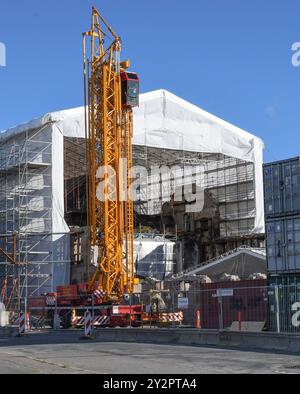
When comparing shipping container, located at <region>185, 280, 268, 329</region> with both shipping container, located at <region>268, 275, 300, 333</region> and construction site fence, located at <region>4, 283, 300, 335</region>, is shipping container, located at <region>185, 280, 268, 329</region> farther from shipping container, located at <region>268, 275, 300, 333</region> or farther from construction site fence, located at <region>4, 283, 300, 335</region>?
shipping container, located at <region>268, 275, 300, 333</region>

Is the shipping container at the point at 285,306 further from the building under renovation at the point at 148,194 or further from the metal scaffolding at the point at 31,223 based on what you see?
the metal scaffolding at the point at 31,223

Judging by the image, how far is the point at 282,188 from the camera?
81.5 feet

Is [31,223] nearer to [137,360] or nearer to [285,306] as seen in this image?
[285,306]

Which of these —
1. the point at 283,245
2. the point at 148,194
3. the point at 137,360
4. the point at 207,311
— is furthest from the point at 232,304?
the point at 148,194

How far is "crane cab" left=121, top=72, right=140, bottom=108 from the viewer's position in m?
41.2

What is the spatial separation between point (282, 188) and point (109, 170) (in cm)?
1752

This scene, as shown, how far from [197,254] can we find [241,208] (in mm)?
5801

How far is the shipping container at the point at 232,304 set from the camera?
26609 millimetres

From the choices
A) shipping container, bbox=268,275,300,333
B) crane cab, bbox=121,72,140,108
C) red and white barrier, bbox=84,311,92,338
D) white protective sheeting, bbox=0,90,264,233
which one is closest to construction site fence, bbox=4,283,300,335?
shipping container, bbox=268,275,300,333

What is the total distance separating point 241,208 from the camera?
57.8m

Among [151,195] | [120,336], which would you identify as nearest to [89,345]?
[120,336]

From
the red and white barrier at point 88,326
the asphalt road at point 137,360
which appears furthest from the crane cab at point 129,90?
the asphalt road at point 137,360

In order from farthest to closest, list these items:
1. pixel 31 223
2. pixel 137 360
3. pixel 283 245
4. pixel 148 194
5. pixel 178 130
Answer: pixel 148 194, pixel 178 130, pixel 31 223, pixel 283 245, pixel 137 360
